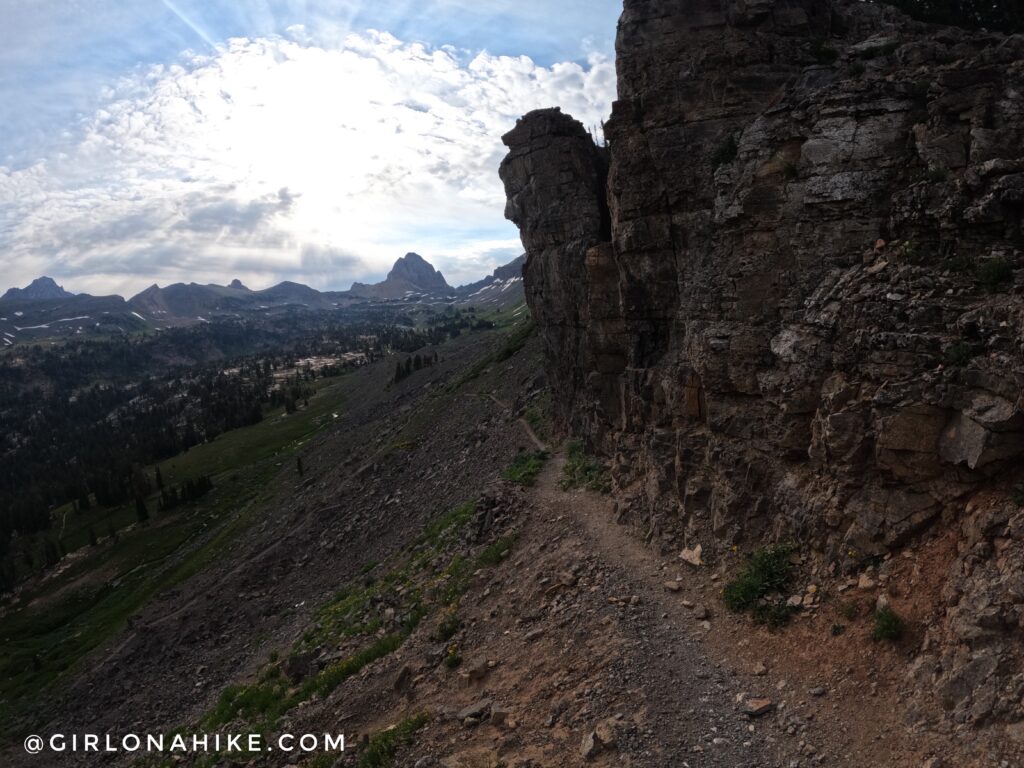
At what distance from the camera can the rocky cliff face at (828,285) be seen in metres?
14.4

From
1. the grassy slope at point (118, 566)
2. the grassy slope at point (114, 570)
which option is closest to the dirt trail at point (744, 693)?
the grassy slope at point (118, 566)

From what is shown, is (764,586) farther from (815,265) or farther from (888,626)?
(815,265)

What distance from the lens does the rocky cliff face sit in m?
14.4

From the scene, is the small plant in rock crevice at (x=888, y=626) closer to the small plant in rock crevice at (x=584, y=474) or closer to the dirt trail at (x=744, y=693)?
the dirt trail at (x=744, y=693)

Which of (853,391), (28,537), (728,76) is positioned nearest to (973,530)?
(853,391)

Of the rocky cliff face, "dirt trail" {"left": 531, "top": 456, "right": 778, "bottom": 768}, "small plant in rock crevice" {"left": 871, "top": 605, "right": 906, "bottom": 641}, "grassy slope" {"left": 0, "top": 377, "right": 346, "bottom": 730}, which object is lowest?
"grassy slope" {"left": 0, "top": 377, "right": 346, "bottom": 730}

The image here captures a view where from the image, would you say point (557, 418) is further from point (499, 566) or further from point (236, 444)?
point (236, 444)

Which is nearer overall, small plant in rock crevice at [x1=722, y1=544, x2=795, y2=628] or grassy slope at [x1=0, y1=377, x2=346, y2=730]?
small plant in rock crevice at [x1=722, y1=544, x2=795, y2=628]

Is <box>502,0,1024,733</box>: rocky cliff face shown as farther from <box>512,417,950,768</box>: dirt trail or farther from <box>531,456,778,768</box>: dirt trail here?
<box>531,456,778,768</box>: dirt trail

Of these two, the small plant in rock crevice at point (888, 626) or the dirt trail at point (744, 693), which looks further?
the small plant in rock crevice at point (888, 626)

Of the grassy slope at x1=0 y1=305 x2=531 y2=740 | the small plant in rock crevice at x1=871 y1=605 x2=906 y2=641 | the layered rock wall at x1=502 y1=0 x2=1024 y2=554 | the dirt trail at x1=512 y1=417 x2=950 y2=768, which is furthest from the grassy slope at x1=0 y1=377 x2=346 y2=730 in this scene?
the small plant in rock crevice at x1=871 y1=605 x2=906 y2=641

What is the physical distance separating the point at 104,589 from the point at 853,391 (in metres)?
94.8

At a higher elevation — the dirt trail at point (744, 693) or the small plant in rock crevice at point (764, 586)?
the small plant in rock crevice at point (764, 586)

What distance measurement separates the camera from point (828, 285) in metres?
18.4
